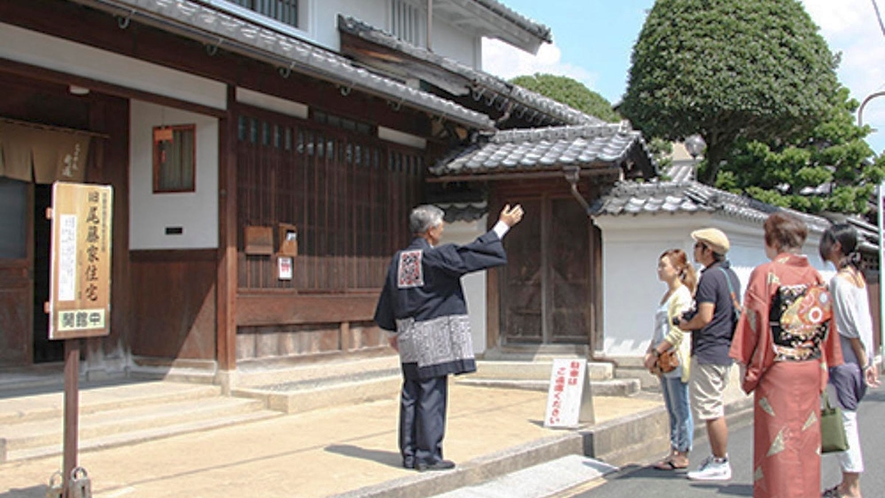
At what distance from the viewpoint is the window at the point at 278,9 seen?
12.8 meters

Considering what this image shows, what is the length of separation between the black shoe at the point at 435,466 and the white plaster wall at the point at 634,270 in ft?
20.2

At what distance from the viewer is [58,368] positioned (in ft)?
32.4

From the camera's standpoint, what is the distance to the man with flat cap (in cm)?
725

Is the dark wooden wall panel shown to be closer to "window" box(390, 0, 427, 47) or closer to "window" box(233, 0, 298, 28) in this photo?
"window" box(233, 0, 298, 28)

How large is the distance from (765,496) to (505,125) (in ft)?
38.4

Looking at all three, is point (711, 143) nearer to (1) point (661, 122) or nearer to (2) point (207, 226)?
(1) point (661, 122)

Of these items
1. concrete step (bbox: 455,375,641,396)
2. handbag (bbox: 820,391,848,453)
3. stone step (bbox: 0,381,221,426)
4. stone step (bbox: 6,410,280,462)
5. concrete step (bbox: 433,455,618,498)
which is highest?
handbag (bbox: 820,391,848,453)

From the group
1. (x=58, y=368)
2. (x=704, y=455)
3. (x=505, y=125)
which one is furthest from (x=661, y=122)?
(x=58, y=368)

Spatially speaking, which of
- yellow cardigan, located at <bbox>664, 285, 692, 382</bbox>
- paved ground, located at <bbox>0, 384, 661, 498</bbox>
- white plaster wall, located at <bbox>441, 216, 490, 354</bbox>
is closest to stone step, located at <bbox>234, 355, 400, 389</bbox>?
paved ground, located at <bbox>0, 384, 661, 498</bbox>

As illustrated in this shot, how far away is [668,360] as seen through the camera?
773 centimetres

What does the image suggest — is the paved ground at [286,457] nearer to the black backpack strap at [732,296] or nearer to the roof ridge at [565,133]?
the black backpack strap at [732,296]

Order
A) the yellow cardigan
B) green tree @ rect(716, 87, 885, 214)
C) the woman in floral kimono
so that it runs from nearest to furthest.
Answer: the woman in floral kimono < the yellow cardigan < green tree @ rect(716, 87, 885, 214)

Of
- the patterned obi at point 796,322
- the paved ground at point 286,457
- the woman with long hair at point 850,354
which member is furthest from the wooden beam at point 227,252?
the woman with long hair at point 850,354

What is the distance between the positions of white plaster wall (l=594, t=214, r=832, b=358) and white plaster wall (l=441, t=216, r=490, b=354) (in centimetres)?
199
